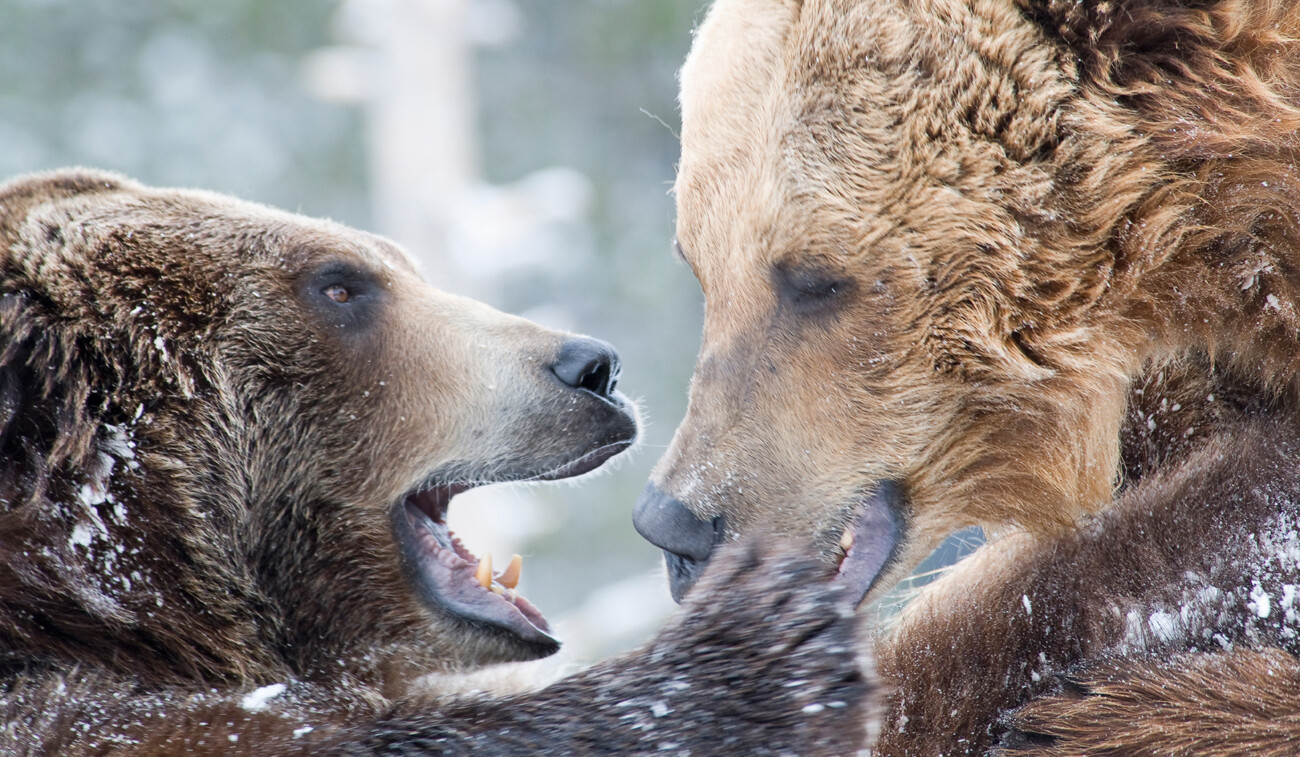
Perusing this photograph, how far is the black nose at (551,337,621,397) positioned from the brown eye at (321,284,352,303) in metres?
0.59

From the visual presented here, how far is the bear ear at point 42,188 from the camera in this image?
2709mm

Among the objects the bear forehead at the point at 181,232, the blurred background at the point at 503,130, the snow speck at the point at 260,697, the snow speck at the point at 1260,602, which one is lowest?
the snow speck at the point at 1260,602

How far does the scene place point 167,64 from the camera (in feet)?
63.4

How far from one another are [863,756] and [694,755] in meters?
0.32

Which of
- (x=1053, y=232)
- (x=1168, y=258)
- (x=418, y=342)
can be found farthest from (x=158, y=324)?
(x=1168, y=258)

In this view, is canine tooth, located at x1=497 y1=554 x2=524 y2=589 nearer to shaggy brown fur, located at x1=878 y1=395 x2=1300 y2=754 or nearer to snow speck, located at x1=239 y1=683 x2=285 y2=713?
snow speck, located at x1=239 y1=683 x2=285 y2=713

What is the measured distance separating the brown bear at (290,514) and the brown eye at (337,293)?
12mm

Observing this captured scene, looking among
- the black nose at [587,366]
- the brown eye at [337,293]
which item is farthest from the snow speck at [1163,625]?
the brown eye at [337,293]

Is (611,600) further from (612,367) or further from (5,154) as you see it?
(5,154)

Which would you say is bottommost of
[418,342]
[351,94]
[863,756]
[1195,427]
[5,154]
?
[863,756]

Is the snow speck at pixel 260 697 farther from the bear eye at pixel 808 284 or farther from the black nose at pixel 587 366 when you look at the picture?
the bear eye at pixel 808 284

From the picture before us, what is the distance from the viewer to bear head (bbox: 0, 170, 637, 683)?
240 cm

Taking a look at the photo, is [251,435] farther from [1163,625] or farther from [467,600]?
[1163,625]

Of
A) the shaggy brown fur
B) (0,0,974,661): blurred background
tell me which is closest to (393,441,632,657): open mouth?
the shaggy brown fur
